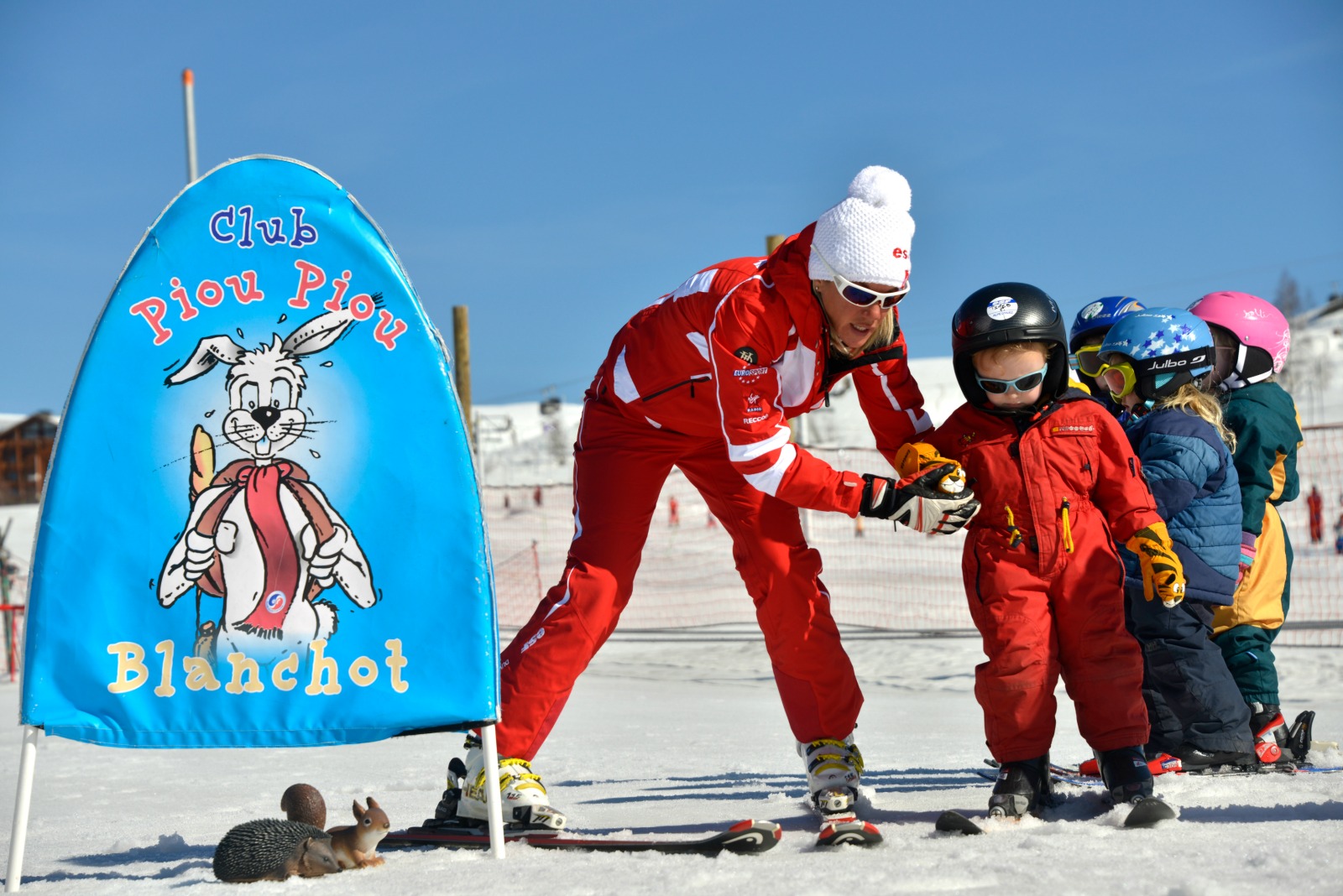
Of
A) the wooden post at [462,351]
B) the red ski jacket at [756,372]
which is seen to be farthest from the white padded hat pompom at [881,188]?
the wooden post at [462,351]

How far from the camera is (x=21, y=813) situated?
2.94 m

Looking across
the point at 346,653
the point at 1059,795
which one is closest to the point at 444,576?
the point at 346,653

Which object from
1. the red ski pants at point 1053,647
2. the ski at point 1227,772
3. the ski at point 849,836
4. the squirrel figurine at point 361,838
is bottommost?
the ski at point 1227,772

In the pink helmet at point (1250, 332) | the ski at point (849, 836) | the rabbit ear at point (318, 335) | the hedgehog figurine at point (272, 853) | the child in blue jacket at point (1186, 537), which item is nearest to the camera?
the hedgehog figurine at point (272, 853)

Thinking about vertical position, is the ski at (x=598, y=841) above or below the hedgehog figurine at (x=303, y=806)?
below

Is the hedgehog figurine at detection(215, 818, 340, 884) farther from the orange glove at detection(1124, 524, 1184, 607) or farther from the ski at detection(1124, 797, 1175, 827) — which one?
the orange glove at detection(1124, 524, 1184, 607)

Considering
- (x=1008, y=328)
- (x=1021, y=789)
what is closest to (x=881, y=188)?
(x=1008, y=328)

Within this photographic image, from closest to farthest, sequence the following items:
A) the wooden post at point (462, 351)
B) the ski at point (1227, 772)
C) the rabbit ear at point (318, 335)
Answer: the rabbit ear at point (318, 335)
the ski at point (1227, 772)
the wooden post at point (462, 351)

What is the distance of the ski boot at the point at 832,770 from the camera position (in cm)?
357

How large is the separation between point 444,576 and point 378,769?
2329 millimetres

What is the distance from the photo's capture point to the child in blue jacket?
423cm

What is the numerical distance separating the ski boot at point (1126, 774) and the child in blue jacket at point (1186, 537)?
0.83 metres

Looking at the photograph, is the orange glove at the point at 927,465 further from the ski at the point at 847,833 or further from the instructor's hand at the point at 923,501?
the ski at the point at 847,833

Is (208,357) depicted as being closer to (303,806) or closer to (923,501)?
(303,806)
